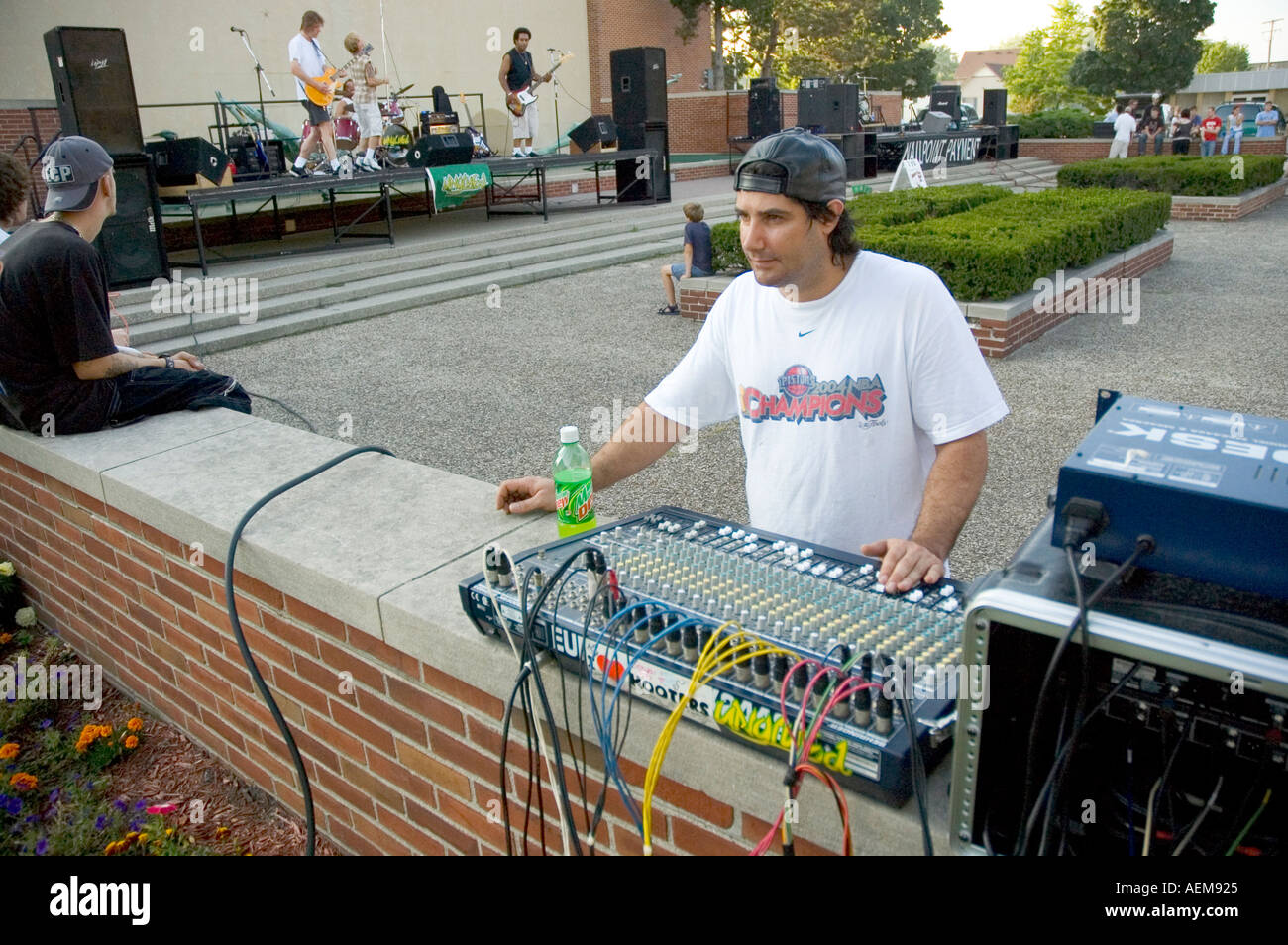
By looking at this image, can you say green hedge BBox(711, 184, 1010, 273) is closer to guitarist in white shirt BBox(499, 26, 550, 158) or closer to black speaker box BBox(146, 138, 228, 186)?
guitarist in white shirt BBox(499, 26, 550, 158)

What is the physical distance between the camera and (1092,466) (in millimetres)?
1169

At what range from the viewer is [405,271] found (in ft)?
41.9

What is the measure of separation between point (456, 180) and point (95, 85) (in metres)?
4.92

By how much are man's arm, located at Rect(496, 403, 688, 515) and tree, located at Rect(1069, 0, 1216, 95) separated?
50068mm

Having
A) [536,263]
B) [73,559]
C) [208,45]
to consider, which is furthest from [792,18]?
[73,559]

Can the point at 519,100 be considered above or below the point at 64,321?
above

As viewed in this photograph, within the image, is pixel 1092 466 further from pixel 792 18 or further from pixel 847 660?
pixel 792 18

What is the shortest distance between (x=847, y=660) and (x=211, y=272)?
12365 mm

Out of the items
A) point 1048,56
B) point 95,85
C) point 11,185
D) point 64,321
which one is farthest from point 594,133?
point 1048,56

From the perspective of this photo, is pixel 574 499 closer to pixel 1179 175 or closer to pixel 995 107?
pixel 1179 175

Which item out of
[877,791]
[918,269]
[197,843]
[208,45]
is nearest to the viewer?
[877,791]

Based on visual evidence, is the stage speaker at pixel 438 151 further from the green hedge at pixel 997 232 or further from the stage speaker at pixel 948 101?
the stage speaker at pixel 948 101

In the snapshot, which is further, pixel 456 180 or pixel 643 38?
pixel 643 38

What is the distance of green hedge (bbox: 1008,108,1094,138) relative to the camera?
30.7 metres
